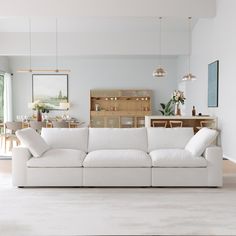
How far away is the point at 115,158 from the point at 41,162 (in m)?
0.97

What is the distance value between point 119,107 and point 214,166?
8.73 metres

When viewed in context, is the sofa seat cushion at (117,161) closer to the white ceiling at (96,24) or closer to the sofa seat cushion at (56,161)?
the sofa seat cushion at (56,161)

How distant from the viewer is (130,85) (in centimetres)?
1348

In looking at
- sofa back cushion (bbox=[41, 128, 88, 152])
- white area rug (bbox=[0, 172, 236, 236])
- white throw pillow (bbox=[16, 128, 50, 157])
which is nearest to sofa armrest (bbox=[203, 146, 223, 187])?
white area rug (bbox=[0, 172, 236, 236])

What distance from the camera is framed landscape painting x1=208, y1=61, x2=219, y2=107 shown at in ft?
28.7

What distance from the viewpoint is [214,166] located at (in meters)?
4.98

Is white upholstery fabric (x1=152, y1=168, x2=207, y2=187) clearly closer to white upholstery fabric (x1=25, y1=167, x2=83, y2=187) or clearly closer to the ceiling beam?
white upholstery fabric (x1=25, y1=167, x2=83, y2=187)

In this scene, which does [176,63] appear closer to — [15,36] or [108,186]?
[15,36]

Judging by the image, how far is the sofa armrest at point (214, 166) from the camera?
16.3 ft

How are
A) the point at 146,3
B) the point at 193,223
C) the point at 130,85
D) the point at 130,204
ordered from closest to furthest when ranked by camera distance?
Answer: the point at 193,223, the point at 130,204, the point at 146,3, the point at 130,85

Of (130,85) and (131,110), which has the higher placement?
(130,85)

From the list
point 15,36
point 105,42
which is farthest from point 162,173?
point 15,36

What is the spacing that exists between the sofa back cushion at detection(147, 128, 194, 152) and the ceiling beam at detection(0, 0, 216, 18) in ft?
12.7

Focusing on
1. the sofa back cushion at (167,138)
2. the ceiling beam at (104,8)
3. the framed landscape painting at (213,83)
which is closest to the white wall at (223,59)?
the framed landscape painting at (213,83)
